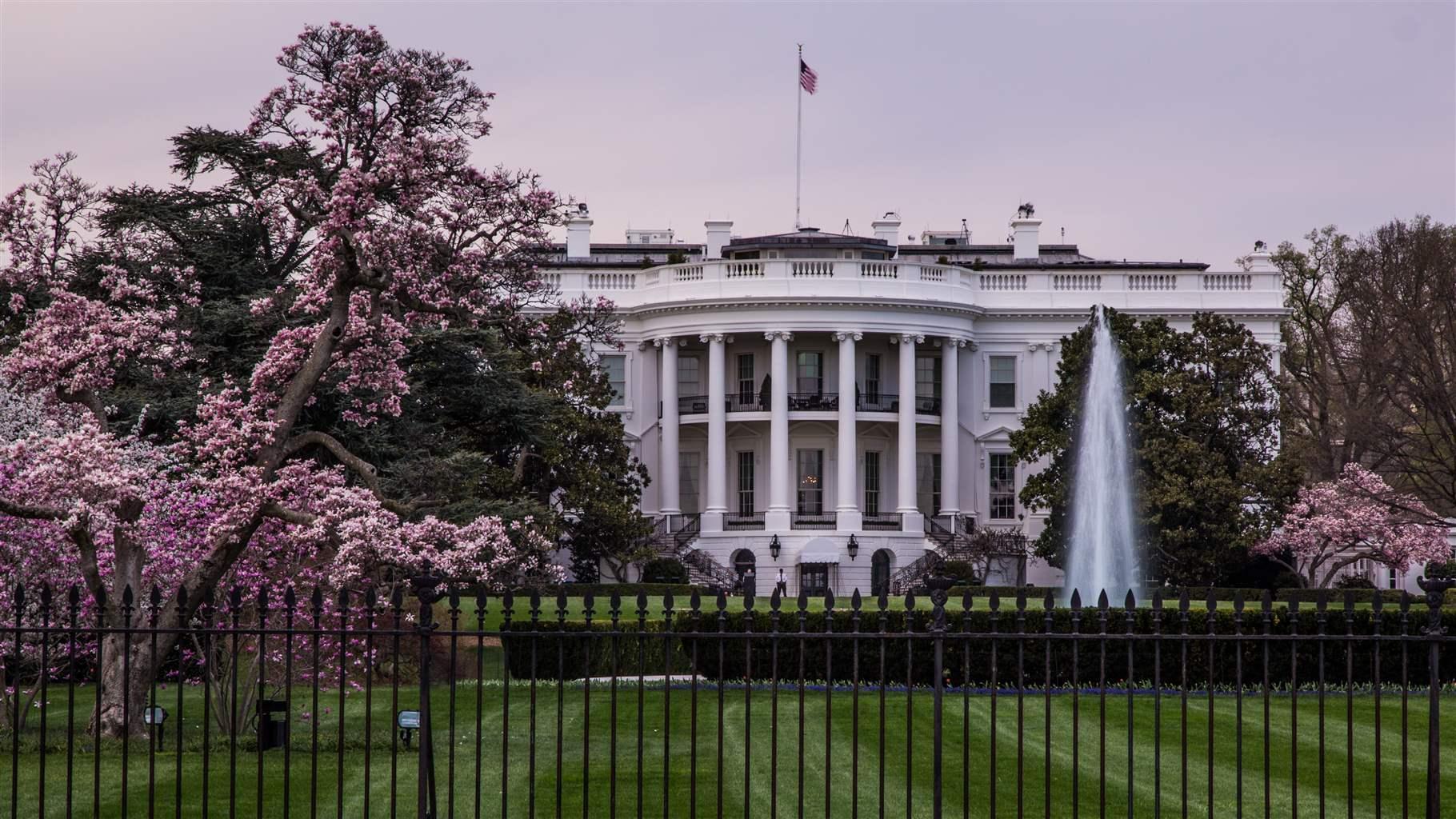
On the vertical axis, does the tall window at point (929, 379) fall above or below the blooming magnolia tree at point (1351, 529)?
above

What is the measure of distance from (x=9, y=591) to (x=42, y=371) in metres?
2.49

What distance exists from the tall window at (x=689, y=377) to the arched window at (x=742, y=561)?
681 cm

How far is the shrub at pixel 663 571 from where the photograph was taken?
52.6 metres

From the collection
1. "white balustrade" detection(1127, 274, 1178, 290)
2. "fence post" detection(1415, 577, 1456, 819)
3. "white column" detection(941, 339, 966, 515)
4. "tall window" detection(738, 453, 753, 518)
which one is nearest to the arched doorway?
"white column" detection(941, 339, 966, 515)

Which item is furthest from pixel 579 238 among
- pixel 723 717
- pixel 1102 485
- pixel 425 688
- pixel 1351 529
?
pixel 425 688

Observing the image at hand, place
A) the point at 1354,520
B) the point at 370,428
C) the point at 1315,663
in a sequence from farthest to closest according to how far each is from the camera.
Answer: the point at 1354,520 < the point at 370,428 < the point at 1315,663

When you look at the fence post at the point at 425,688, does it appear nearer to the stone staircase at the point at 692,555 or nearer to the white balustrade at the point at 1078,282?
the stone staircase at the point at 692,555

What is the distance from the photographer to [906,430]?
58.2 m

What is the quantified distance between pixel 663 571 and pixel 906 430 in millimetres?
9680

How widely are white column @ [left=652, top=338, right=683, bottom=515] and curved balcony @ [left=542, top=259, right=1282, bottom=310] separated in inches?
68.9

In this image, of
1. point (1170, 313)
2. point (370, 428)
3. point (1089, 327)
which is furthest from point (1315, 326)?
point (370, 428)

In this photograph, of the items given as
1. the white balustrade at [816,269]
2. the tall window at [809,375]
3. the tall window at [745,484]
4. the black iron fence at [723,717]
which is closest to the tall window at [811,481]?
the tall window at [745,484]

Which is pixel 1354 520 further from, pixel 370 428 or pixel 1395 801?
pixel 1395 801

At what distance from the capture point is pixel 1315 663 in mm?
21938
